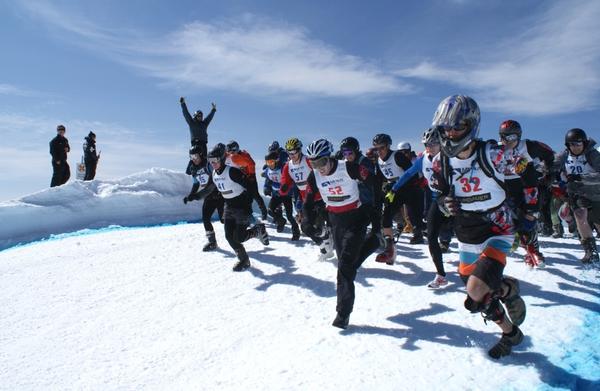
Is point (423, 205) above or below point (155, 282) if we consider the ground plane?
above

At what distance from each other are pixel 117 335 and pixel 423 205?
20.7 feet

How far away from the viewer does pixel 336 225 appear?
18.4ft

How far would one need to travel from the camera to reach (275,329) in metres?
4.80

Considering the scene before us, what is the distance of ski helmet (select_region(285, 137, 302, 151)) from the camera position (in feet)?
25.9

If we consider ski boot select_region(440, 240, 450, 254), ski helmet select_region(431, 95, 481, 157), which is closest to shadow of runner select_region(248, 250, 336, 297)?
ski boot select_region(440, 240, 450, 254)

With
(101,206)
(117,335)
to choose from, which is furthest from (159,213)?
(117,335)

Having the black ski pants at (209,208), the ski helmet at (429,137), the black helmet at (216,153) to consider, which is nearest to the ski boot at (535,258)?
the ski helmet at (429,137)

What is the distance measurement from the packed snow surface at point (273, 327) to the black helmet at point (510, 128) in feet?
7.69

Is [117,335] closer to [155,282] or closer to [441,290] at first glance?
[155,282]

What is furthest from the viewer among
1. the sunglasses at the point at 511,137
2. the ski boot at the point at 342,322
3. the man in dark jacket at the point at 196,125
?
the man in dark jacket at the point at 196,125

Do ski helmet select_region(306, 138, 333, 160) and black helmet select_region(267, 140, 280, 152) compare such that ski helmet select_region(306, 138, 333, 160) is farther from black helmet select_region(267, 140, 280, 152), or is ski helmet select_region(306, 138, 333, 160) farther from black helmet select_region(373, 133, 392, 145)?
black helmet select_region(267, 140, 280, 152)

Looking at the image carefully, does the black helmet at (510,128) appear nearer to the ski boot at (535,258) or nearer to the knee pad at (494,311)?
the ski boot at (535,258)

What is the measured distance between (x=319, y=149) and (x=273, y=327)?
95.8 inches

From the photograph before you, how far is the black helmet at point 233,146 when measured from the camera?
35.3ft
